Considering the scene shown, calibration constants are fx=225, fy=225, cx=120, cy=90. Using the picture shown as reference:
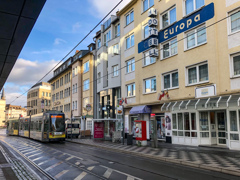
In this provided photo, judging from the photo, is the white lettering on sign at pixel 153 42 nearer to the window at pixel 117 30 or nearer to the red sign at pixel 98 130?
the red sign at pixel 98 130

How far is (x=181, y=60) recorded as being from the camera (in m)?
19.4

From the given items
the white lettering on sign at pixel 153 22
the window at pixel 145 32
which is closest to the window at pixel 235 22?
the white lettering on sign at pixel 153 22

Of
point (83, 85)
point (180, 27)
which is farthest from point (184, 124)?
point (83, 85)

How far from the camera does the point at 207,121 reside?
56.6 ft

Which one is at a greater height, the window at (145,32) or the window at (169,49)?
the window at (145,32)

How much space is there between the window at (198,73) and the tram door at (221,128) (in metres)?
2.89

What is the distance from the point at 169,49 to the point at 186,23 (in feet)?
9.59

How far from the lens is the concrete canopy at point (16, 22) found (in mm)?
4152

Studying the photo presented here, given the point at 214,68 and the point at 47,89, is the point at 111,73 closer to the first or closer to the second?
the point at 214,68

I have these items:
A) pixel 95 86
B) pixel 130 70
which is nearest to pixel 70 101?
pixel 95 86

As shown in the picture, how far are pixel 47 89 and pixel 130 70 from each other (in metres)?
69.9

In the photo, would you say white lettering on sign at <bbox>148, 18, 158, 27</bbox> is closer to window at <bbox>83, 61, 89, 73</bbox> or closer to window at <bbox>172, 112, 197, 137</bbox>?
window at <bbox>172, 112, 197, 137</bbox>

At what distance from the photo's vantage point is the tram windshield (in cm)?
2391

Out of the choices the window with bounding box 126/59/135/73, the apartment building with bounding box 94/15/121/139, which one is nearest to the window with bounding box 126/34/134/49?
the window with bounding box 126/59/135/73
